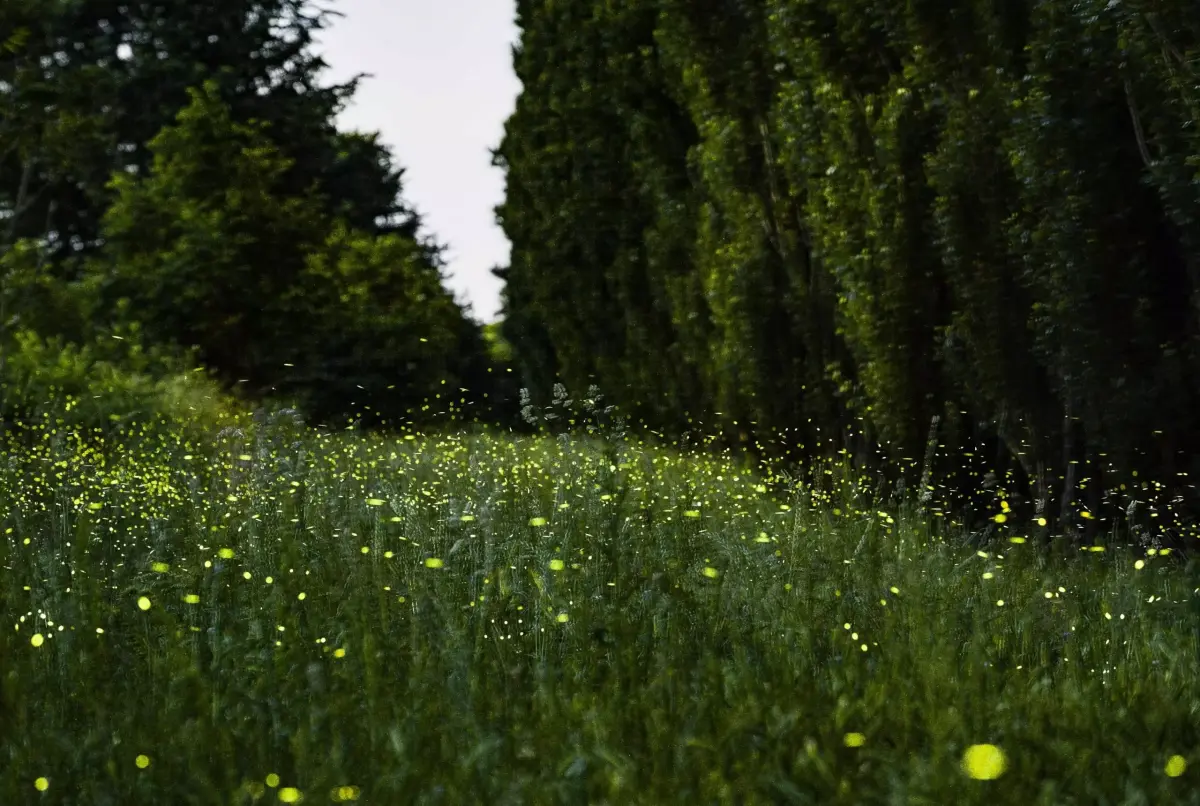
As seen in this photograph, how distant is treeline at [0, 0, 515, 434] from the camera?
1633 centimetres

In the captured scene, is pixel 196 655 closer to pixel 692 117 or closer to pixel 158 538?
pixel 158 538

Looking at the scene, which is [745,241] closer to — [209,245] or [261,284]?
[209,245]

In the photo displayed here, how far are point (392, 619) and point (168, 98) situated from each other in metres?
18.0

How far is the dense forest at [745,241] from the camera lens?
249 inches

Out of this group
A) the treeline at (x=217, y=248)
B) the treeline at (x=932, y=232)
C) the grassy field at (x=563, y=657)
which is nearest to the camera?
the grassy field at (x=563, y=657)

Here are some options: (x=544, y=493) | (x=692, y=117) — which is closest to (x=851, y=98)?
(x=692, y=117)

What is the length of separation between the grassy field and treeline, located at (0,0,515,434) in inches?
364

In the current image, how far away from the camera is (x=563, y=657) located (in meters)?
3.99

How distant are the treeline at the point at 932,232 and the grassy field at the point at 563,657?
3.45ft

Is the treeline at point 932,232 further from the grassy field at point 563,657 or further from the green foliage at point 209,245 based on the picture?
the green foliage at point 209,245

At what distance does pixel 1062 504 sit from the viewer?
7.02 meters

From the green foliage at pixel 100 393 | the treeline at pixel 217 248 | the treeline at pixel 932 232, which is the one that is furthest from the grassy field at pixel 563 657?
the treeline at pixel 217 248

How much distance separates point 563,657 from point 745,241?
6.22 metres

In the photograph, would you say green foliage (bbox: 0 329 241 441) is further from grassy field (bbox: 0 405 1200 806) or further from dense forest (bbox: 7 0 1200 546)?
grassy field (bbox: 0 405 1200 806)
